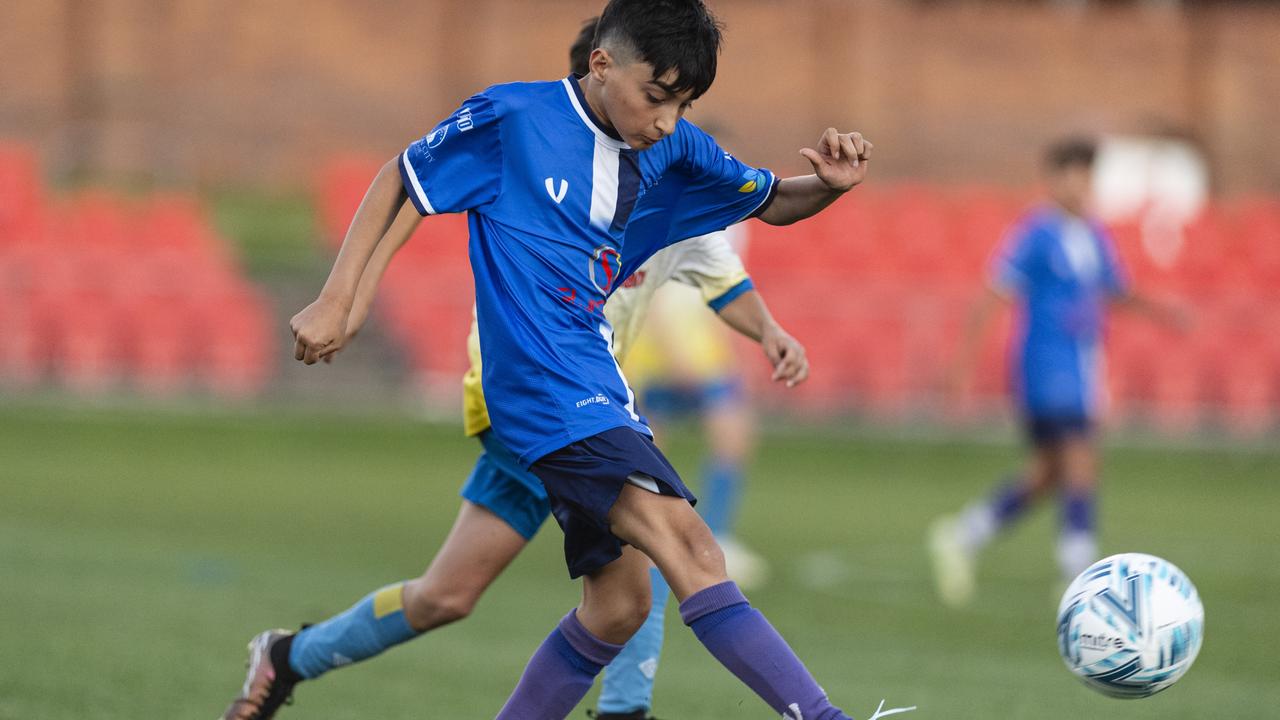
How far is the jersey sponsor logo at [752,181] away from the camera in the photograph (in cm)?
446

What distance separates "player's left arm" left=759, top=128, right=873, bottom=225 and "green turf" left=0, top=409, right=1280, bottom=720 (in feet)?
6.54

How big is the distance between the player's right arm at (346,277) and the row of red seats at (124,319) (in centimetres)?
1398

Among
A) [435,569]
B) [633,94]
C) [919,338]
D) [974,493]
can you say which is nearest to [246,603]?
[435,569]

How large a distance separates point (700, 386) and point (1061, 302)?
2.10m

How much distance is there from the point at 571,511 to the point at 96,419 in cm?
1316

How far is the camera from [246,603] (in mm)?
8156

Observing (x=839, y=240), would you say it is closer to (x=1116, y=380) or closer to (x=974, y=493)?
(x=1116, y=380)

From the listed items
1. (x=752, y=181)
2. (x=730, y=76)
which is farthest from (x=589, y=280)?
(x=730, y=76)

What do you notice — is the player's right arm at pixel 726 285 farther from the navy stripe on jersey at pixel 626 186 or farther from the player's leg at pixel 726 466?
the player's leg at pixel 726 466

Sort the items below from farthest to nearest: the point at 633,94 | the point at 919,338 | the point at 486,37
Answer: the point at 486,37, the point at 919,338, the point at 633,94

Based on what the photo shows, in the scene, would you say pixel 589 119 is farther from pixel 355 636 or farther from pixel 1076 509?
pixel 1076 509

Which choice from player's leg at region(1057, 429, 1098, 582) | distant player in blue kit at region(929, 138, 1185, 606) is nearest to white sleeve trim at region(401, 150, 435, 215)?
distant player in blue kit at region(929, 138, 1185, 606)

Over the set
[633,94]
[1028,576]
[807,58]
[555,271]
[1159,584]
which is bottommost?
[1028,576]

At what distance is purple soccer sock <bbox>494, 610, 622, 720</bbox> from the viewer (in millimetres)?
4383
